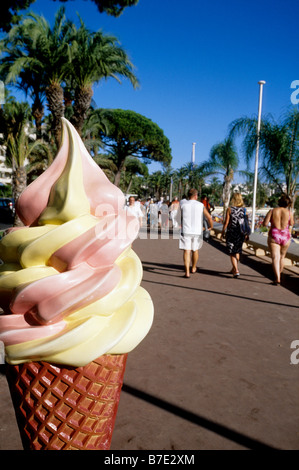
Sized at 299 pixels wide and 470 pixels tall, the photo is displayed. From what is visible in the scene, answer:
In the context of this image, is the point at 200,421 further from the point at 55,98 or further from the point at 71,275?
the point at 55,98

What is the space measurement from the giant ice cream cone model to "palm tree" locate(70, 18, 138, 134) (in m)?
11.7

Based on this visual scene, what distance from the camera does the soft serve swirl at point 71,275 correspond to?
1.45m

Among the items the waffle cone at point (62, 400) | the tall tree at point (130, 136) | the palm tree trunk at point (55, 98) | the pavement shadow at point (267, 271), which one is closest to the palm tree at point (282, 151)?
the pavement shadow at point (267, 271)

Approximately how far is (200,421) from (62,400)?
5.08ft

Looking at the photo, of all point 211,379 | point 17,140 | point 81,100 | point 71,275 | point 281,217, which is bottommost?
point 211,379

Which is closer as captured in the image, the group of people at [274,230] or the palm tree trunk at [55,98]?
the group of people at [274,230]

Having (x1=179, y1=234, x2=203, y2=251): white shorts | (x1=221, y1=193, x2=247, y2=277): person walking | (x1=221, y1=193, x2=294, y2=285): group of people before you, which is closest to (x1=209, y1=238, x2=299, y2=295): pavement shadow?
(x1=221, y1=193, x2=294, y2=285): group of people

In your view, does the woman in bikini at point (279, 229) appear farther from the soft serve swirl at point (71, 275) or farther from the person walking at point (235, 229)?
the soft serve swirl at point (71, 275)

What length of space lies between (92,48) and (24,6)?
3.94 m

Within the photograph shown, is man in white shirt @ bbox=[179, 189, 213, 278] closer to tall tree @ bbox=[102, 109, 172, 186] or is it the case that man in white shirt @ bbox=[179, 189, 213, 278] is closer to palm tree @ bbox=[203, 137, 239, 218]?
palm tree @ bbox=[203, 137, 239, 218]

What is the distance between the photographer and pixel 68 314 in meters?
1.51

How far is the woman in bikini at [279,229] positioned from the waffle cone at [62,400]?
5832 millimetres

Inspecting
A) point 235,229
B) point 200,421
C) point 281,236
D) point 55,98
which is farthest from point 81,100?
point 200,421

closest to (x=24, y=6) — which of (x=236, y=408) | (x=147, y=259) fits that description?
(x=147, y=259)
